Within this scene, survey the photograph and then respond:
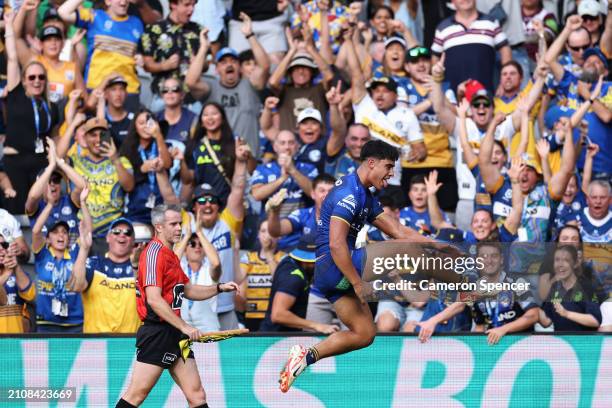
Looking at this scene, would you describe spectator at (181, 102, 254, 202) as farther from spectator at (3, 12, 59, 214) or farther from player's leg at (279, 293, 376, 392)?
player's leg at (279, 293, 376, 392)

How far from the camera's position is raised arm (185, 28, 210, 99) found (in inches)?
619

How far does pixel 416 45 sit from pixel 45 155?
4846mm

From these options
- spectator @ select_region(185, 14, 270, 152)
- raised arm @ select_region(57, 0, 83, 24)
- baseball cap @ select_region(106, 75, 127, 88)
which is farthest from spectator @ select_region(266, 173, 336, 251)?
raised arm @ select_region(57, 0, 83, 24)

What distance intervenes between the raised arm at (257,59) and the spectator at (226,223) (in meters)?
1.65

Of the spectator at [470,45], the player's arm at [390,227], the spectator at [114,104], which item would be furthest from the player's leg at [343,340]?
the spectator at [470,45]

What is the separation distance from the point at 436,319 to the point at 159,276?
3095 millimetres

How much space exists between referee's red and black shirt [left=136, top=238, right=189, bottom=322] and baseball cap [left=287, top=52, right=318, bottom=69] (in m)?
5.58

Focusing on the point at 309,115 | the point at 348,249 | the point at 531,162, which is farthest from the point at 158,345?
the point at 531,162

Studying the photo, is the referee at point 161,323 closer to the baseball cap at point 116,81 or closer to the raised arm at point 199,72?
the baseball cap at point 116,81

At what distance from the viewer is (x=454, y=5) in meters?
16.4

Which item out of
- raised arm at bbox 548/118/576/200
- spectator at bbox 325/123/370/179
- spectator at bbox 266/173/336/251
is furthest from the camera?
spectator at bbox 325/123/370/179

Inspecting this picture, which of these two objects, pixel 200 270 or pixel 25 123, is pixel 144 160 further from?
pixel 200 270

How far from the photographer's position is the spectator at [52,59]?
15.7 metres

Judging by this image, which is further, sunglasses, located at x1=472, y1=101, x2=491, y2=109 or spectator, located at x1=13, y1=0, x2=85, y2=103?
spectator, located at x1=13, y1=0, x2=85, y2=103
